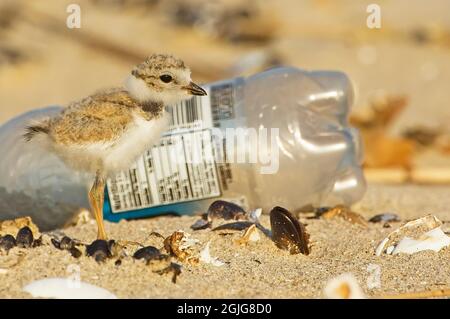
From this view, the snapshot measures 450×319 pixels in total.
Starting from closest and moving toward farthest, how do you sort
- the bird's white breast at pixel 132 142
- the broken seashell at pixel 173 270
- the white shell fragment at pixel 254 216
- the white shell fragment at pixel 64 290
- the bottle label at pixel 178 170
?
the white shell fragment at pixel 64 290, the broken seashell at pixel 173 270, the bird's white breast at pixel 132 142, the white shell fragment at pixel 254 216, the bottle label at pixel 178 170

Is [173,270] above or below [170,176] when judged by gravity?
below

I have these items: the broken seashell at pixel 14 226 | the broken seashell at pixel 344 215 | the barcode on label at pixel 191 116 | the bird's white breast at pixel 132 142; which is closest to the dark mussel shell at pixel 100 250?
the bird's white breast at pixel 132 142

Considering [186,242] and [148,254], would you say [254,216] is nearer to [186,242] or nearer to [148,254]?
[186,242]

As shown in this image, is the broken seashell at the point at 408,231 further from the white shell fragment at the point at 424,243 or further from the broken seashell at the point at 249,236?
the broken seashell at the point at 249,236

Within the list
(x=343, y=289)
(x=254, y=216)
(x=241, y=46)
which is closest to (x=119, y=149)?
(x=254, y=216)

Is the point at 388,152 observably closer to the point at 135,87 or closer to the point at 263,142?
the point at 263,142
